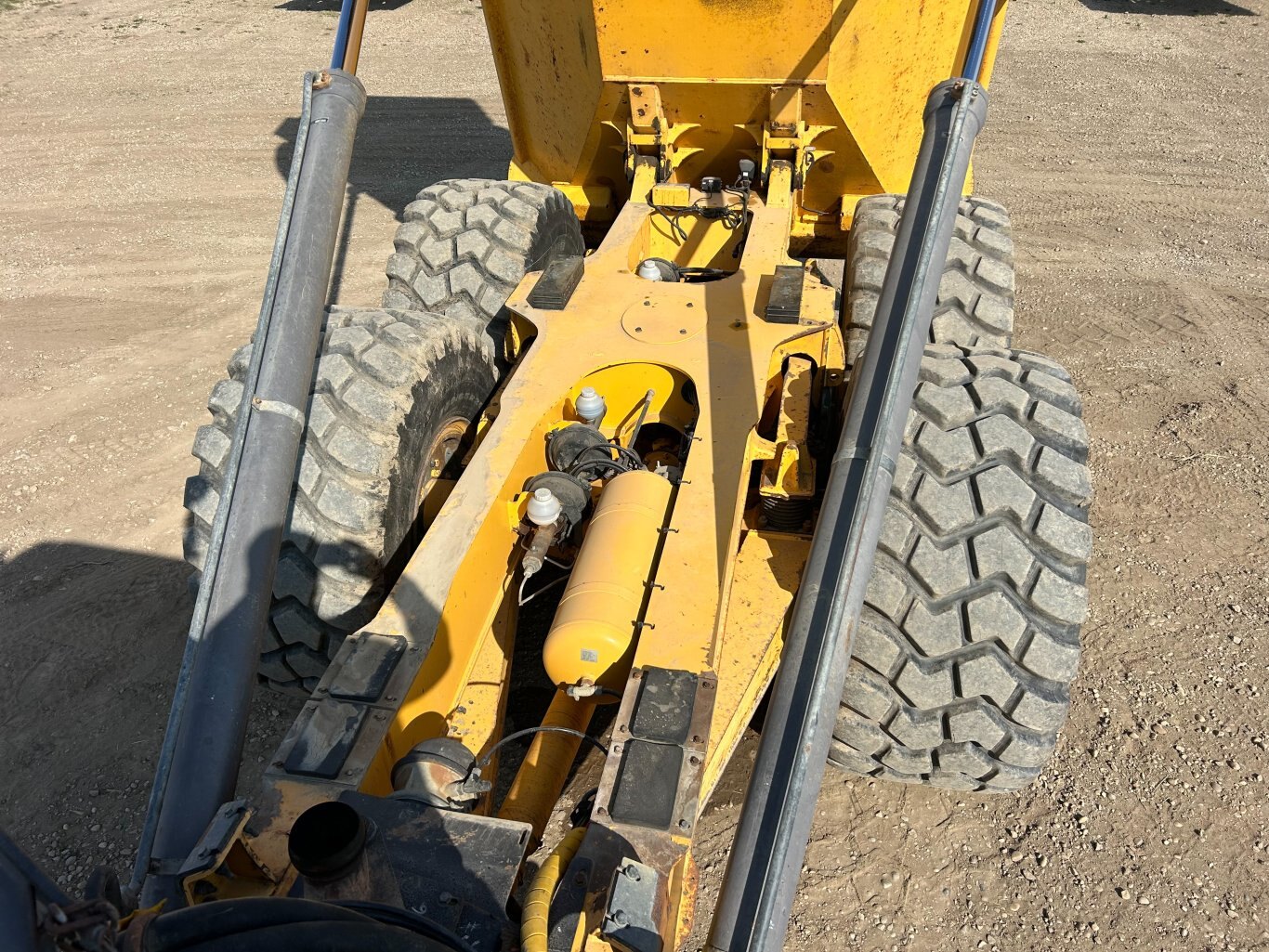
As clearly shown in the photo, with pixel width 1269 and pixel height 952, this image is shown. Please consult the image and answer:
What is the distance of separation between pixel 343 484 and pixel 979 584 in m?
1.85

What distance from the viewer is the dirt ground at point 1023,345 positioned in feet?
9.34

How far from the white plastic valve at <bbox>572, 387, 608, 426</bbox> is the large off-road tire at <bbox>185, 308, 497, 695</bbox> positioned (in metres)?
0.54

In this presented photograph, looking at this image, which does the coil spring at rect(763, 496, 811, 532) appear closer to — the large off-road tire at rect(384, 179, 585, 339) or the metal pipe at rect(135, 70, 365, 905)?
the metal pipe at rect(135, 70, 365, 905)

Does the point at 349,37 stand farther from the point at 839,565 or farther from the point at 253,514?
the point at 839,565

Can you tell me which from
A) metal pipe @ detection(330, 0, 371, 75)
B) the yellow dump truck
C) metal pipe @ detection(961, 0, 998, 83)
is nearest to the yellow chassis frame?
the yellow dump truck

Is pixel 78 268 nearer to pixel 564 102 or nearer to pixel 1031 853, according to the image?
pixel 564 102

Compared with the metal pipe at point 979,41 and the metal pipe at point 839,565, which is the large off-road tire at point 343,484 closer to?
the metal pipe at point 839,565

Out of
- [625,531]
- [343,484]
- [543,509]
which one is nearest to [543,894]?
[625,531]

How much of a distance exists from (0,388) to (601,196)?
13.4ft

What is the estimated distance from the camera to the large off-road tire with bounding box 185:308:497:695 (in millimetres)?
2705

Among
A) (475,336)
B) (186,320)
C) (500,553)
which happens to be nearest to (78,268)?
(186,320)

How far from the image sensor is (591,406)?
2926mm

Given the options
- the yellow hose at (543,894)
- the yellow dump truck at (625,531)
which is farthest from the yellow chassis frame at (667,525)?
the yellow hose at (543,894)

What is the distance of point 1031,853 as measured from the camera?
2.85 metres
